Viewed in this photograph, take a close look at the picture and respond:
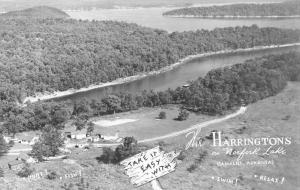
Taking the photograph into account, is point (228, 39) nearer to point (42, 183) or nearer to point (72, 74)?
point (72, 74)

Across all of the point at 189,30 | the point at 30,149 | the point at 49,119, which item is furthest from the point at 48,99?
the point at 189,30

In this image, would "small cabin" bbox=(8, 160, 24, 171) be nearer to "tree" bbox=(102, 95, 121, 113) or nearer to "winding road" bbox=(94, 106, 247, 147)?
A: "winding road" bbox=(94, 106, 247, 147)

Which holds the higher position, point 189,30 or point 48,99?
point 189,30

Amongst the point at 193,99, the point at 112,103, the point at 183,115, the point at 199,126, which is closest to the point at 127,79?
the point at 112,103

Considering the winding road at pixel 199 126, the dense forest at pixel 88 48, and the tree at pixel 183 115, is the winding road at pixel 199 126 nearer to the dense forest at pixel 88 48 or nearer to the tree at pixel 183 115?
the tree at pixel 183 115

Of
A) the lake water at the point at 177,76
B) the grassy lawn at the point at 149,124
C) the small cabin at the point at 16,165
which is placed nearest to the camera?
the small cabin at the point at 16,165

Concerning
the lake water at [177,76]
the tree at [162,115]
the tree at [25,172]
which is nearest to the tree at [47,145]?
the tree at [25,172]
